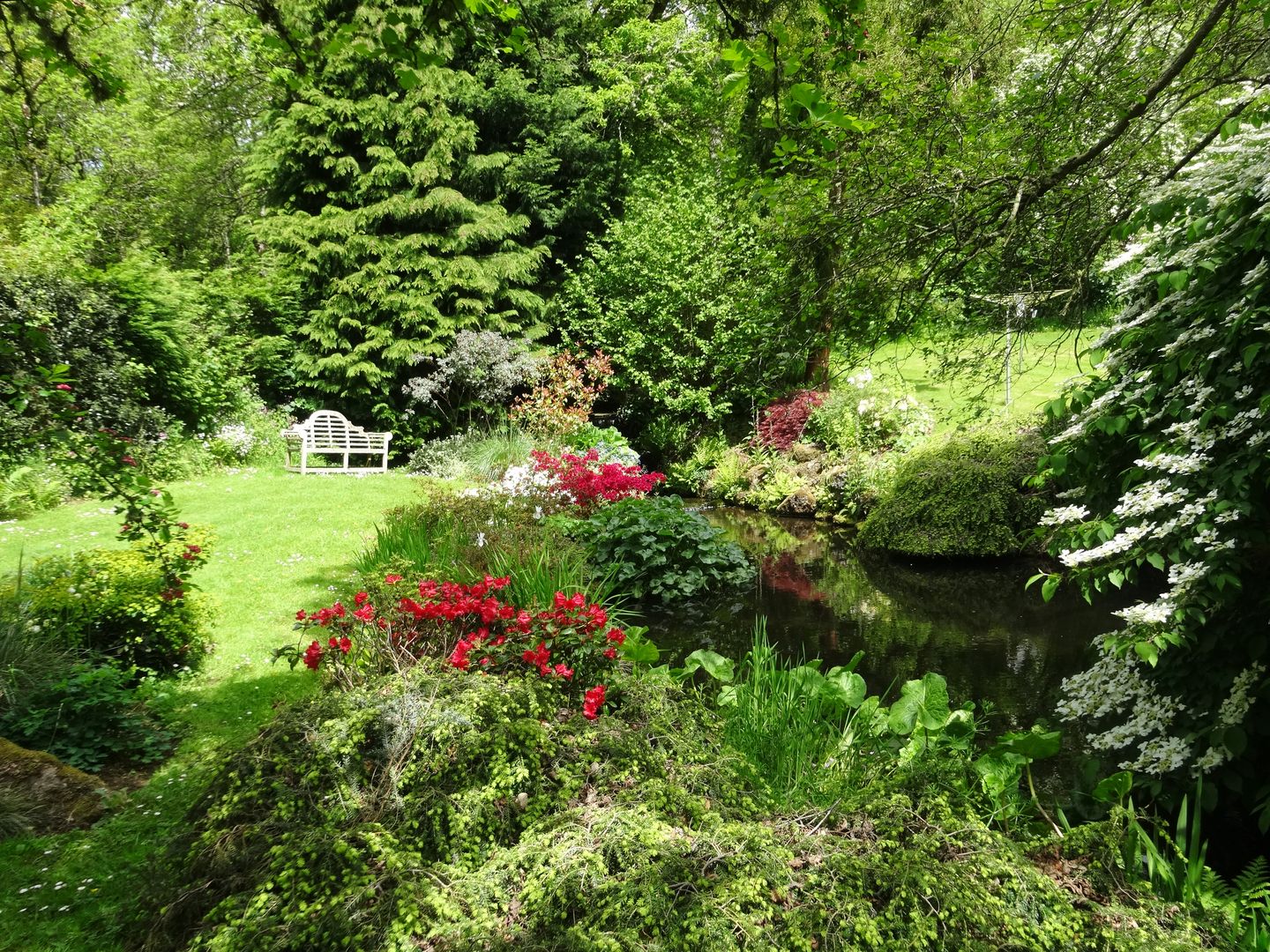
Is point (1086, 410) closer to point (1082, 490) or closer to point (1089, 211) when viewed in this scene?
point (1082, 490)

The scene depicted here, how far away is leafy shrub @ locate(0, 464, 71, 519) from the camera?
8.28 meters

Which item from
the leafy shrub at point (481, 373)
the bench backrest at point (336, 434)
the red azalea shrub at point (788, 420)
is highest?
the leafy shrub at point (481, 373)

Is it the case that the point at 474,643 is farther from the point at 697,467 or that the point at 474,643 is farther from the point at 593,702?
the point at 697,467

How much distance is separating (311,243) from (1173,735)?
16.1 metres

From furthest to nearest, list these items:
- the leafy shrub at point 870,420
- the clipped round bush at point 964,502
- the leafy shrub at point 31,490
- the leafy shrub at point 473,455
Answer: the leafy shrub at point 473,455
the leafy shrub at point 870,420
the clipped round bush at point 964,502
the leafy shrub at point 31,490

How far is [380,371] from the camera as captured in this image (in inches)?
602

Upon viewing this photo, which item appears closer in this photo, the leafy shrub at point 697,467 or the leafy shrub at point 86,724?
the leafy shrub at point 86,724

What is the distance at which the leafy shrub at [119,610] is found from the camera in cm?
438

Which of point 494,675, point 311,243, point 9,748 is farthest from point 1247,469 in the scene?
point 311,243

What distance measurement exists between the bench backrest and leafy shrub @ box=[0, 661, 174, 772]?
32.1 ft

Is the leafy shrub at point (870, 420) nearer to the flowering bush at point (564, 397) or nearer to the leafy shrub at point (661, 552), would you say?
the flowering bush at point (564, 397)

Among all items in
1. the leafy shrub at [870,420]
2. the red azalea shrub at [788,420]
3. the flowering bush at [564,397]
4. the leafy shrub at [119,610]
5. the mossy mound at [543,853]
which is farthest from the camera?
the flowering bush at [564,397]

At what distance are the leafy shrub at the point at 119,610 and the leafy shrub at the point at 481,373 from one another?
10172 mm

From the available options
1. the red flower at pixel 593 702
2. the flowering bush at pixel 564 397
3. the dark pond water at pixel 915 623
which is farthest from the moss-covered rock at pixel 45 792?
the flowering bush at pixel 564 397
